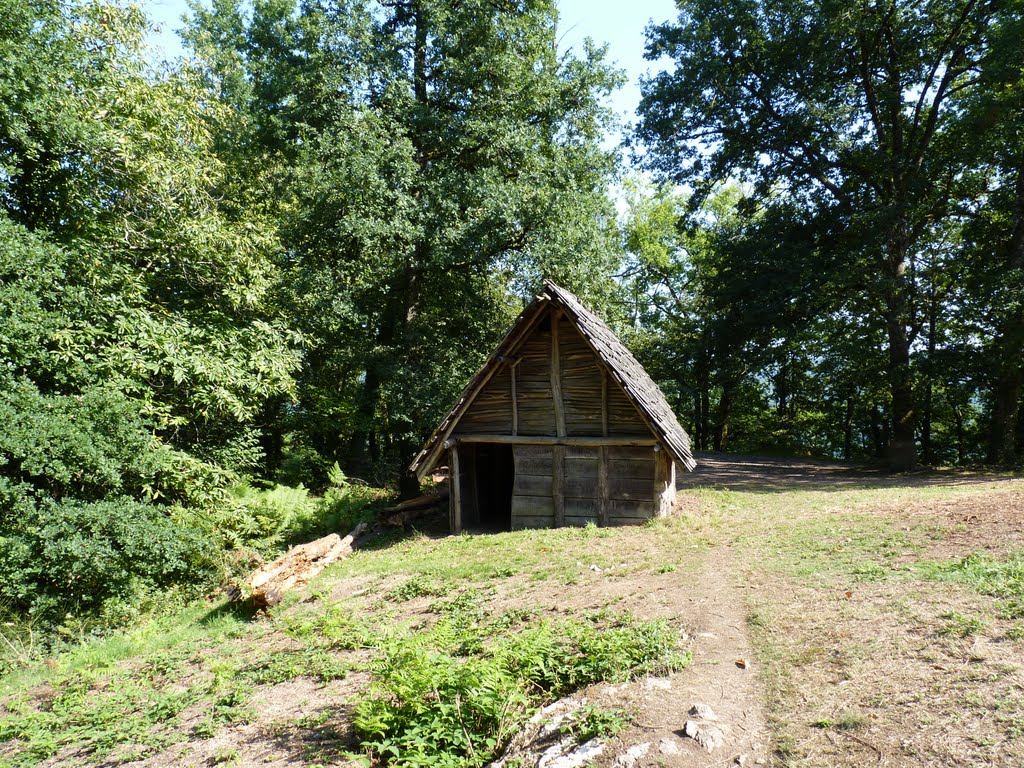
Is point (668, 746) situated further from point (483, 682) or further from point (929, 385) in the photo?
point (929, 385)

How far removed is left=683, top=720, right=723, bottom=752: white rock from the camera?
182 inches

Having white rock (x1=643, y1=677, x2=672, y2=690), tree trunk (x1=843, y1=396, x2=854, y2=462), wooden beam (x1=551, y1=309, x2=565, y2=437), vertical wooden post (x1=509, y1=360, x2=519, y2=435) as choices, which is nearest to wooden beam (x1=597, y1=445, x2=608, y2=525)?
wooden beam (x1=551, y1=309, x2=565, y2=437)

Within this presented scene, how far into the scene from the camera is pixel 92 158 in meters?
12.4

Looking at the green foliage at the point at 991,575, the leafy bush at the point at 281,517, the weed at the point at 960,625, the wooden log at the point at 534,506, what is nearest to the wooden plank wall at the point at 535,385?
the wooden log at the point at 534,506

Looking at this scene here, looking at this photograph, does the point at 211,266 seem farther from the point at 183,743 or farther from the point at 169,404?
the point at 183,743

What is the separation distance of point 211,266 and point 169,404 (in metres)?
3.41

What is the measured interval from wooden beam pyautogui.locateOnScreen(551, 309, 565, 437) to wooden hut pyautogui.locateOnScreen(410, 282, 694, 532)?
21 millimetres

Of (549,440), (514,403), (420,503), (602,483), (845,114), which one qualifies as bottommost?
(420,503)

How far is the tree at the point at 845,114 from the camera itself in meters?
20.7

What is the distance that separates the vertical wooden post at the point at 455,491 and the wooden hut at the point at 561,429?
0.02 m

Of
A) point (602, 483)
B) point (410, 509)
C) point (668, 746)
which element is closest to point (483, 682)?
point (668, 746)

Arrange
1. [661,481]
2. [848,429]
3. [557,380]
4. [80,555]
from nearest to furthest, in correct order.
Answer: [80,555] → [661,481] → [557,380] → [848,429]

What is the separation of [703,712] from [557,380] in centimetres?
872

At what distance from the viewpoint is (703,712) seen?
4973 mm
